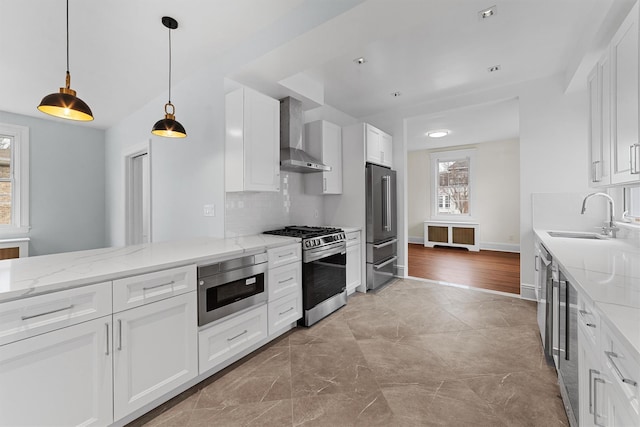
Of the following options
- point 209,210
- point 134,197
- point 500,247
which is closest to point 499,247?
point 500,247

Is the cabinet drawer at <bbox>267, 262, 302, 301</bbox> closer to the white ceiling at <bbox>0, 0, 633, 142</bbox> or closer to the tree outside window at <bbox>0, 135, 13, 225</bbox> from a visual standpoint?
the white ceiling at <bbox>0, 0, 633, 142</bbox>

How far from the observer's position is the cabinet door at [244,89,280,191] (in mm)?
2594

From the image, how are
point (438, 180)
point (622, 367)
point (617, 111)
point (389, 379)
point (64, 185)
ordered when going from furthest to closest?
point (438, 180), point (64, 185), point (389, 379), point (617, 111), point (622, 367)

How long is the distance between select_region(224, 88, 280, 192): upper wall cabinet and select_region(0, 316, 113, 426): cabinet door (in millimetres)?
1556

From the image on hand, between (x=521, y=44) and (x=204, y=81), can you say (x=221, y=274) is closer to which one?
(x=204, y=81)

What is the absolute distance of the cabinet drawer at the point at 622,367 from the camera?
0.71 meters

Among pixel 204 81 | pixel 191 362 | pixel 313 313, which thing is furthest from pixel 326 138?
pixel 191 362

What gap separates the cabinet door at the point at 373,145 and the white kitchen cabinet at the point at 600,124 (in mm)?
2183

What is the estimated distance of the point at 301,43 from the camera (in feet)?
7.14

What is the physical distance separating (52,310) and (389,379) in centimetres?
196

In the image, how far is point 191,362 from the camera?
177cm

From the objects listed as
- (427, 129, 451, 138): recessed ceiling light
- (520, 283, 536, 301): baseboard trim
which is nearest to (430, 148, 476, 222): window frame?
(427, 129, 451, 138): recessed ceiling light

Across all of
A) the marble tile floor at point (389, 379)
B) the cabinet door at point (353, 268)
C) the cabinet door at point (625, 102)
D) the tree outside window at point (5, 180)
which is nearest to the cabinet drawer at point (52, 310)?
the marble tile floor at point (389, 379)

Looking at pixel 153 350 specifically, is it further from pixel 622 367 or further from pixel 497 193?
pixel 497 193
